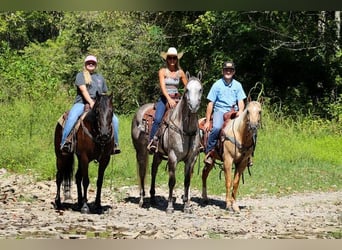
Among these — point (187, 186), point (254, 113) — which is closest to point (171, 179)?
point (187, 186)

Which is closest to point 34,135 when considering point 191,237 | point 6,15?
point 6,15

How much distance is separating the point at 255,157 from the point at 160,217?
132 centimetres

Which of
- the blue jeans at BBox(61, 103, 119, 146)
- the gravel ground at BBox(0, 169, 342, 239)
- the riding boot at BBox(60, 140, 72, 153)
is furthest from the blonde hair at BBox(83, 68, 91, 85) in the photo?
the gravel ground at BBox(0, 169, 342, 239)

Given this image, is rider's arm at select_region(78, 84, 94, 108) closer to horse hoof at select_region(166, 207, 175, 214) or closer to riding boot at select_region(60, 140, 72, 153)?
riding boot at select_region(60, 140, 72, 153)

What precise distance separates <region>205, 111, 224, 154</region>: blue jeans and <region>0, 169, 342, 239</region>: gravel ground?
21.3 inches

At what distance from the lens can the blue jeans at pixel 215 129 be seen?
245 inches

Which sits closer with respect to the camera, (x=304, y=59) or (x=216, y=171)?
(x=216, y=171)

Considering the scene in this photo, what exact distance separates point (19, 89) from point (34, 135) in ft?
1.44

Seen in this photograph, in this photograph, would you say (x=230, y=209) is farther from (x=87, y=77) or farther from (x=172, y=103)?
(x=87, y=77)

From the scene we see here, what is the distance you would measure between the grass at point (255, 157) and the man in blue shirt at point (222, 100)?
661mm

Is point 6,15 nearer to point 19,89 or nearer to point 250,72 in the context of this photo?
point 19,89

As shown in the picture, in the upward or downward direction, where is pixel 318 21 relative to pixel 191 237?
upward

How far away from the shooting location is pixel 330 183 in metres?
6.79

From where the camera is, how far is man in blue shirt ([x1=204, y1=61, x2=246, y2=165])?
6172mm
